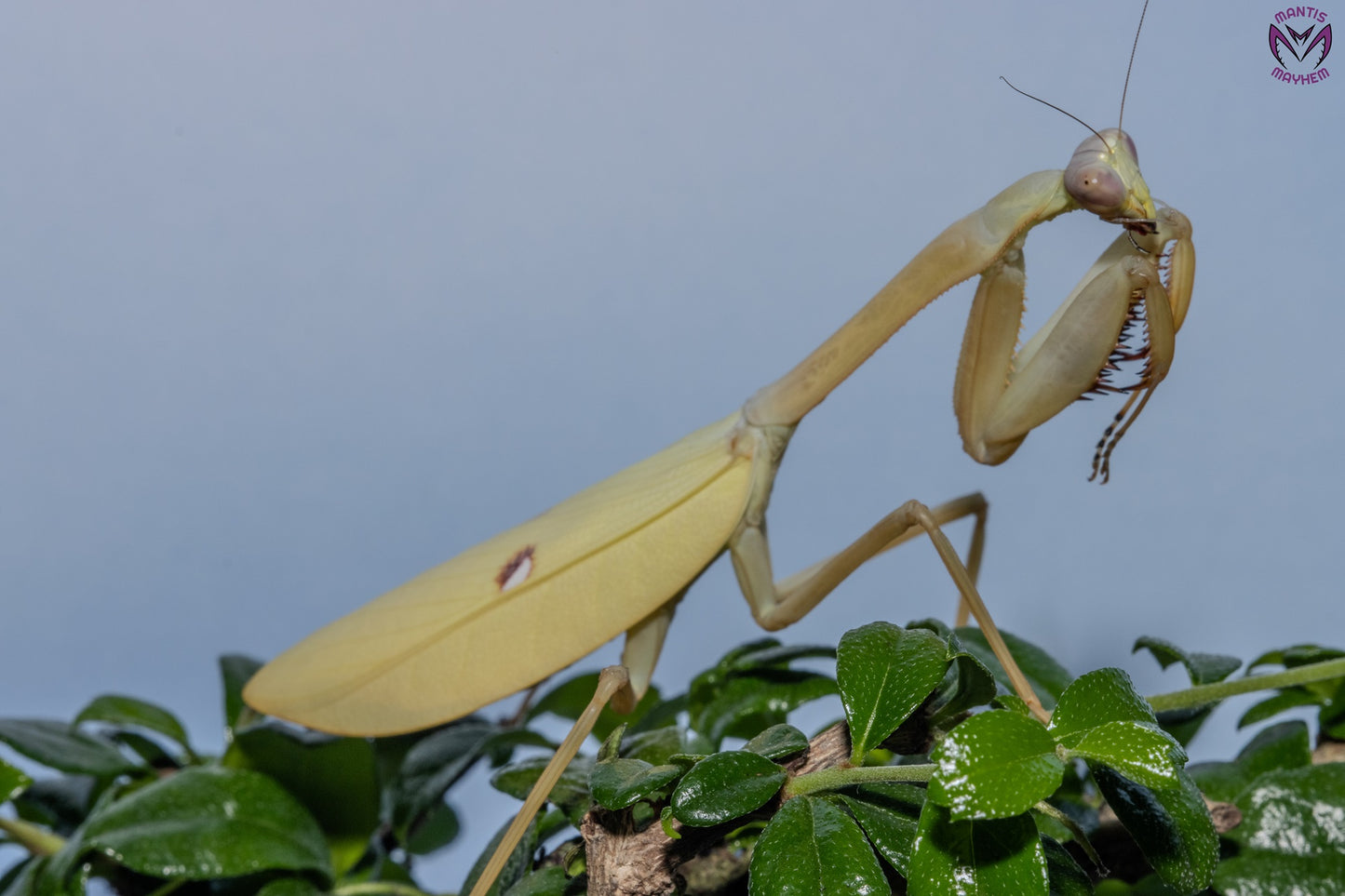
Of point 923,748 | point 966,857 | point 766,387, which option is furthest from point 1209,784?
point 766,387

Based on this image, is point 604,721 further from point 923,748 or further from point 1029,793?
point 1029,793

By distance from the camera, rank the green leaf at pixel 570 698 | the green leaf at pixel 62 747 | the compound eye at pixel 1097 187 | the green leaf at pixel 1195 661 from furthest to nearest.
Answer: the green leaf at pixel 570 698
the green leaf at pixel 62 747
the compound eye at pixel 1097 187
the green leaf at pixel 1195 661

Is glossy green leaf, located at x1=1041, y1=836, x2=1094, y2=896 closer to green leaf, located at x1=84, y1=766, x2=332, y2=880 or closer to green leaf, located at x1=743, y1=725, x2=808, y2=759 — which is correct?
green leaf, located at x1=743, y1=725, x2=808, y2=759

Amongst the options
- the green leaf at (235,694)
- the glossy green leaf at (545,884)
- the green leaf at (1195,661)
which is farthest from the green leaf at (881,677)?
the green leaf at (235,694)

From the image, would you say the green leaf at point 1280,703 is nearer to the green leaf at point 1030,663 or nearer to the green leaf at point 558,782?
the green leaf at point 1030,663

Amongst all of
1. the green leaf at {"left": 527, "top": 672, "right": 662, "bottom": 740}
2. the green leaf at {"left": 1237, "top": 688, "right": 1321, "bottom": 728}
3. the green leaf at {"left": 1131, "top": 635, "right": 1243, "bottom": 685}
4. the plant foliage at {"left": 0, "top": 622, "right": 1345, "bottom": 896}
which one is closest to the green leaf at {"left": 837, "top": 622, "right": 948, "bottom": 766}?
the plant foliage at {"left": 0, "top": 622, "right": 1345, "bottom": 896}

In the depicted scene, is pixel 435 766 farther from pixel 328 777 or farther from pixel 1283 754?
pixel 1283 754
